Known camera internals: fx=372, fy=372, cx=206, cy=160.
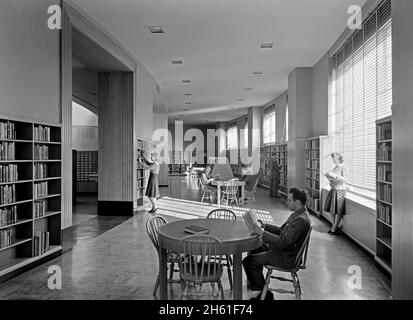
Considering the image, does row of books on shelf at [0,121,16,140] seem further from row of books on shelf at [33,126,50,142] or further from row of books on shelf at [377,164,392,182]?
row of books on shelf at [377,164,392,182]

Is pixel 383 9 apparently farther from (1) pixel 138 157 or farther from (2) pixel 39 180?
(1) pixel 138 157

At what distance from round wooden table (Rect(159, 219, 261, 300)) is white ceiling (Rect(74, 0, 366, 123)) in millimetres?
4043

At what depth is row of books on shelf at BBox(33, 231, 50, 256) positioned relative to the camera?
523cm

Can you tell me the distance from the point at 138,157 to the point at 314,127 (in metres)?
5.14

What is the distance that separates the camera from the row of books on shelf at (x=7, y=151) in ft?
14.9

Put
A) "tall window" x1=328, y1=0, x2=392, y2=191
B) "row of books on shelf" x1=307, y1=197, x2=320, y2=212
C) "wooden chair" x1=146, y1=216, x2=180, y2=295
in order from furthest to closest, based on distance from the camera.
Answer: "row of books on shelf" x1=307, y1=197, x2=320, y2=212
"tall window" x1=328, y1=0, x2=392, y2=191
"wooden chair" x1=146, y1=216, x2=180, y2=295

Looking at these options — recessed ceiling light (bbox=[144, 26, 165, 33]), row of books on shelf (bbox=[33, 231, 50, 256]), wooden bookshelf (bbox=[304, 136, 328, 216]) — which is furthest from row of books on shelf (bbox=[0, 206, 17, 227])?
wooden bookshelf (bbox=[304, 136, 328, 216])

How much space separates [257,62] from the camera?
1042cm

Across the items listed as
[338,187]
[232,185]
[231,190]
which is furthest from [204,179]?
[338,187]

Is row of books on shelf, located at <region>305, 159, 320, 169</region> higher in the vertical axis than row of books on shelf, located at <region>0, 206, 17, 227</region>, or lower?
higher

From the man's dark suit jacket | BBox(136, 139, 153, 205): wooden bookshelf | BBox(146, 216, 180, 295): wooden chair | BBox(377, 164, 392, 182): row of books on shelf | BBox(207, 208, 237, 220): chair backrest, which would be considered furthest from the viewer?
BBox(136, 139, 153, 205): wooden bookshelf

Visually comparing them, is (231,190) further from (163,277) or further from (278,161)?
(163,277)

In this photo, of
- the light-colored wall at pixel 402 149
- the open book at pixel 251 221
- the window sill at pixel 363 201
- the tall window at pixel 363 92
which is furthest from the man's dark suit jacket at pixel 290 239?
the tall window at pixel 363 92

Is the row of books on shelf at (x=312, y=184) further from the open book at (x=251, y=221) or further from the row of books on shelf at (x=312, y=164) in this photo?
the open book at (x=251, y=221)
